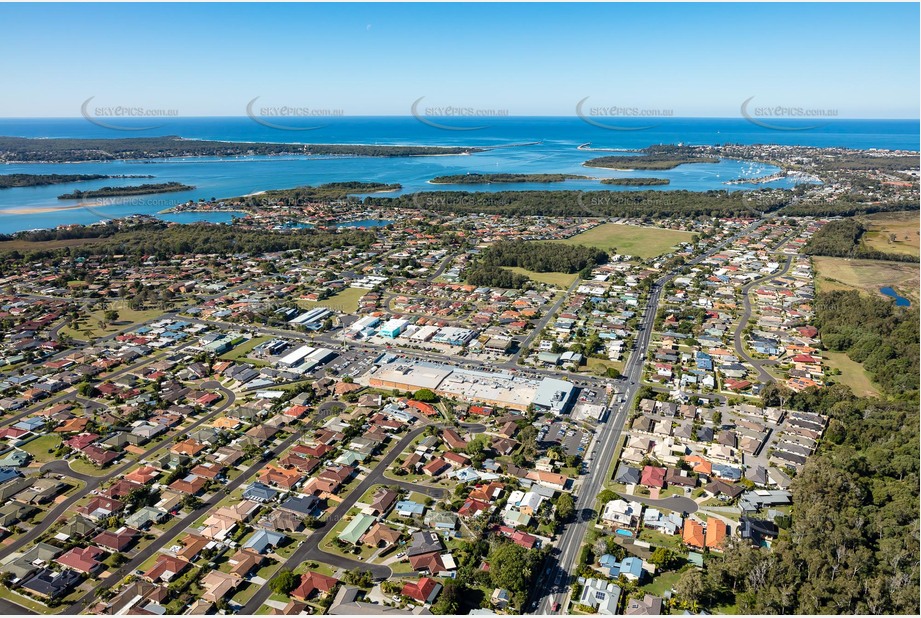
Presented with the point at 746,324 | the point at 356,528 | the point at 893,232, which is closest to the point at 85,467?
the point at 356,528

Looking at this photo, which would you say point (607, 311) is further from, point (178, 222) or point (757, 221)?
point (178, 222)

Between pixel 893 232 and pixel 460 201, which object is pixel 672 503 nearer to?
pixel 893 232

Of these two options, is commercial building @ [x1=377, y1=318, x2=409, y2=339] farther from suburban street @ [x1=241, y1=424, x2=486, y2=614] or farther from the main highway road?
the main highway road

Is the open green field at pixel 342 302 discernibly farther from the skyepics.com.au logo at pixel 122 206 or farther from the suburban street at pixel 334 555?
the skyepics.com.au logo at pixel 122 206

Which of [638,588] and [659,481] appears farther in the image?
[659,481]

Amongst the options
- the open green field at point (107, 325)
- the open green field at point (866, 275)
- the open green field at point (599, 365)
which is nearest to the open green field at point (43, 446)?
the open green field at point (107, 325)

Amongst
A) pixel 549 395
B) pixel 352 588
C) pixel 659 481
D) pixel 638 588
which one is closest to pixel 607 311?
pixel 549 395

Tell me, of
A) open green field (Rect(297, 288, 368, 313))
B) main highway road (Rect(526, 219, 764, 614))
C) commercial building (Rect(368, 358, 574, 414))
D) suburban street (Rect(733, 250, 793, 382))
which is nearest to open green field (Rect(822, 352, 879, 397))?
suburban street (Rect(733, 250, 793, 382))
